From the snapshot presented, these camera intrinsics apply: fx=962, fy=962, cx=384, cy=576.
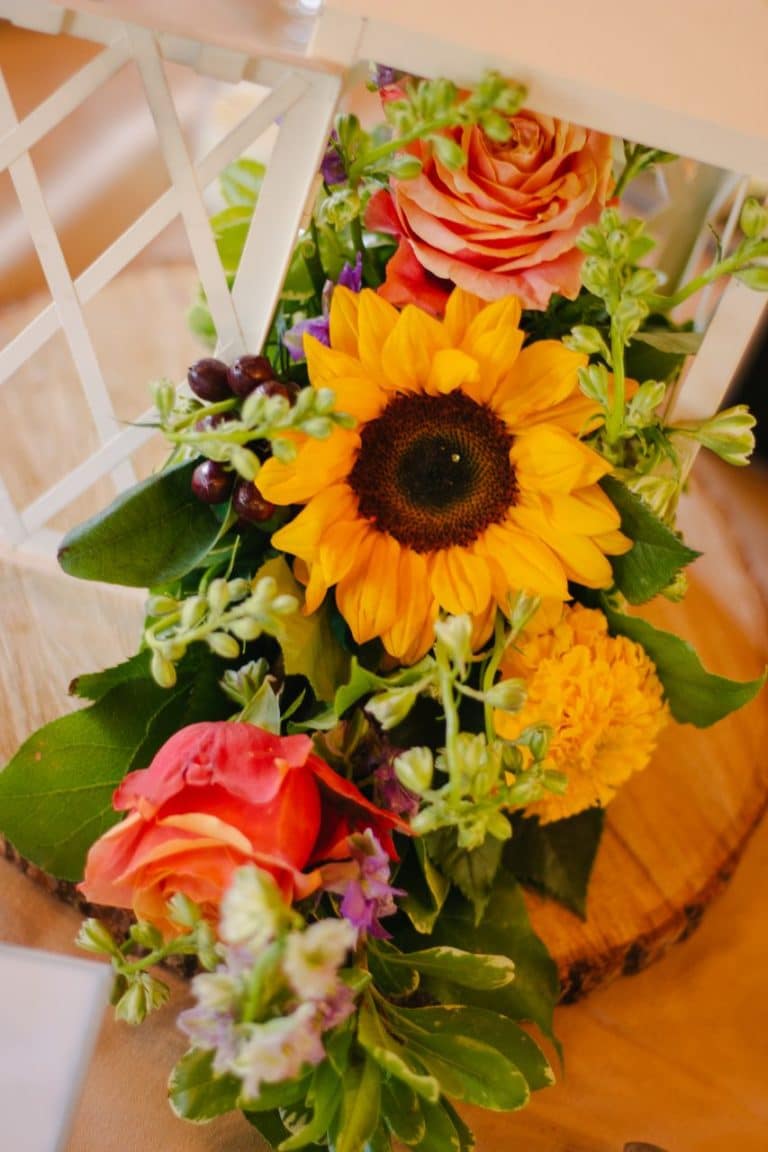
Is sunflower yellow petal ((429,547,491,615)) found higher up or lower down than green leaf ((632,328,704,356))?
lower down

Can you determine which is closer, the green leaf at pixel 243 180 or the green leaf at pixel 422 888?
the green leaf at pixel 422 888

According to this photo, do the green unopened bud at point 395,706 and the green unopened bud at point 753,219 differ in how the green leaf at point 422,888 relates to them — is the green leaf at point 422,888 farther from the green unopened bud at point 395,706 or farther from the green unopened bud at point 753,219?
the green unopened bud at point 753,219

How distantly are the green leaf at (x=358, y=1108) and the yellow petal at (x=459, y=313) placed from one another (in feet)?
0.80

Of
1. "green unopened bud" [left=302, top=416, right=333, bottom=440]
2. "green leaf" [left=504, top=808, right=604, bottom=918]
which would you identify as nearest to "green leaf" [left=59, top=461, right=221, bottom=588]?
"green unopened bud" [left=302, top=416, right=333, bottom=440]

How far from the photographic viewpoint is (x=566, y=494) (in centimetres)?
36

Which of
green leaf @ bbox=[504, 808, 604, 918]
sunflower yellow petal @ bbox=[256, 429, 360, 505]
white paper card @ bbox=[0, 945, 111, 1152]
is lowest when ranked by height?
white paper card @ bbox=[0, 945, 111, 1152]

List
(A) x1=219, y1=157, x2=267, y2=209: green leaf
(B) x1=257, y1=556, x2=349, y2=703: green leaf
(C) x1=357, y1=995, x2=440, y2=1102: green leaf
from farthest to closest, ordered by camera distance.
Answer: (A) x1=219, y1=157, x2=267, y2=209: green leaf → (B) x1=257, y1=556, x2=349, y2=703: green leaf → (C) x1=357, y1=995, x2=440, y2=1102: green leaf

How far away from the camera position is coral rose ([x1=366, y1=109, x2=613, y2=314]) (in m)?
0.33

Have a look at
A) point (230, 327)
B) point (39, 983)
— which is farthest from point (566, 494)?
point (39, 983)

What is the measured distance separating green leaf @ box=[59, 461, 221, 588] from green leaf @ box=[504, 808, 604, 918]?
21 cm

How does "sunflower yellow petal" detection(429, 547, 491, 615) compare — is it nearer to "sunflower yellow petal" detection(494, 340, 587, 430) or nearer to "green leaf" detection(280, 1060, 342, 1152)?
"sunflower yellow petal" detection(494, 340, 587, 430)

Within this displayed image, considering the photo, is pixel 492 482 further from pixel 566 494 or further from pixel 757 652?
pixel 757 652

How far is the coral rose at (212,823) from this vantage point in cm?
27

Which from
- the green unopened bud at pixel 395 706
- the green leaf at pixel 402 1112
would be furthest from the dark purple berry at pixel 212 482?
the green leaf at pixel 402 1112
